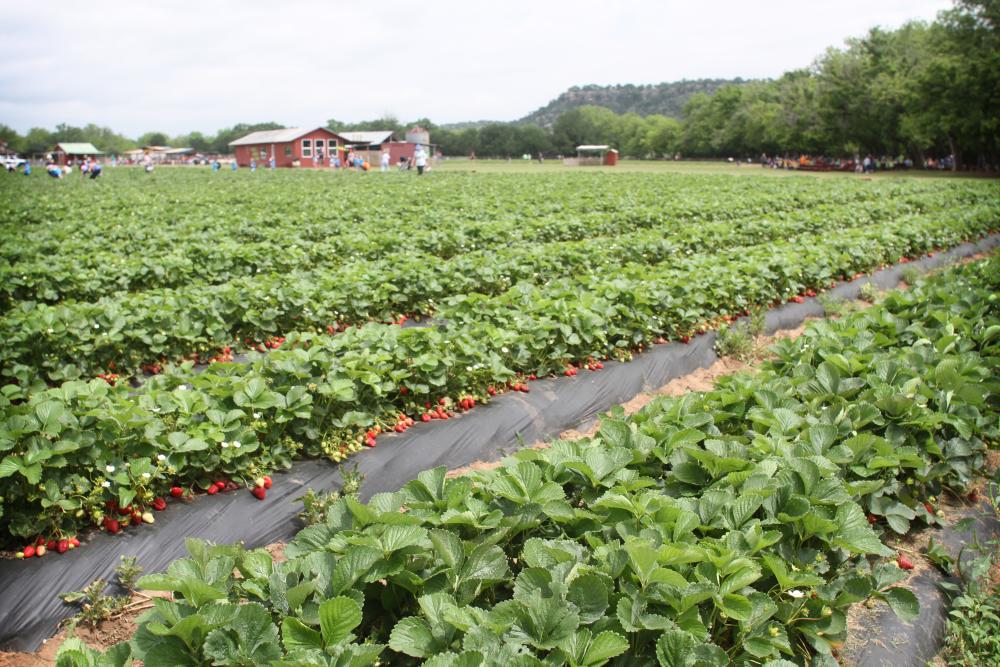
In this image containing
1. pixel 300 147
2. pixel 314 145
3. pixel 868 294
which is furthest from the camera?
pixel 314 145

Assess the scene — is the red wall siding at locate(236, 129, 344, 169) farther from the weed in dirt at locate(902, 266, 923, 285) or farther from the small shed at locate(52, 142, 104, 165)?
the weed in dirt at locate(902, 266, 923, 285)

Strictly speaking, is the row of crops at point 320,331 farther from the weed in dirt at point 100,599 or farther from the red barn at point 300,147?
the red barn at point 300,147

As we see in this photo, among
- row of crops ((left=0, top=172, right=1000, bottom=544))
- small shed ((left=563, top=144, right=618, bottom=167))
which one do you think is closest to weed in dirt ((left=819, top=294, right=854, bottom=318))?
row of crops ((left=0, top=172, right=1000, bottom=544))

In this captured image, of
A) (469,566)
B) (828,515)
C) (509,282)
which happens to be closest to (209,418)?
(469,566)

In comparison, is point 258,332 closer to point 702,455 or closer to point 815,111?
point 702,455

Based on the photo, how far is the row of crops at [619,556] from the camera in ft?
6.63

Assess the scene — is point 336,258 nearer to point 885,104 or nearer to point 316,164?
point 885,104

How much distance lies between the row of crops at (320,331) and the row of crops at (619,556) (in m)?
1.59

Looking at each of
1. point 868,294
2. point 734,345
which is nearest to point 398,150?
point 868,294

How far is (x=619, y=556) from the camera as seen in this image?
7.62 ft

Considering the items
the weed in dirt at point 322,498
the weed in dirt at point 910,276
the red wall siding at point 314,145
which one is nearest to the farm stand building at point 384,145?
the red wall siding at point 314,145

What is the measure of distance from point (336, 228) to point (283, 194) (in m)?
9.39

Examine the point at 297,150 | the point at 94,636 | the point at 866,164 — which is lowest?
the point at 94,636

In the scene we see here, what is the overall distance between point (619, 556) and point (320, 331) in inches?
232
